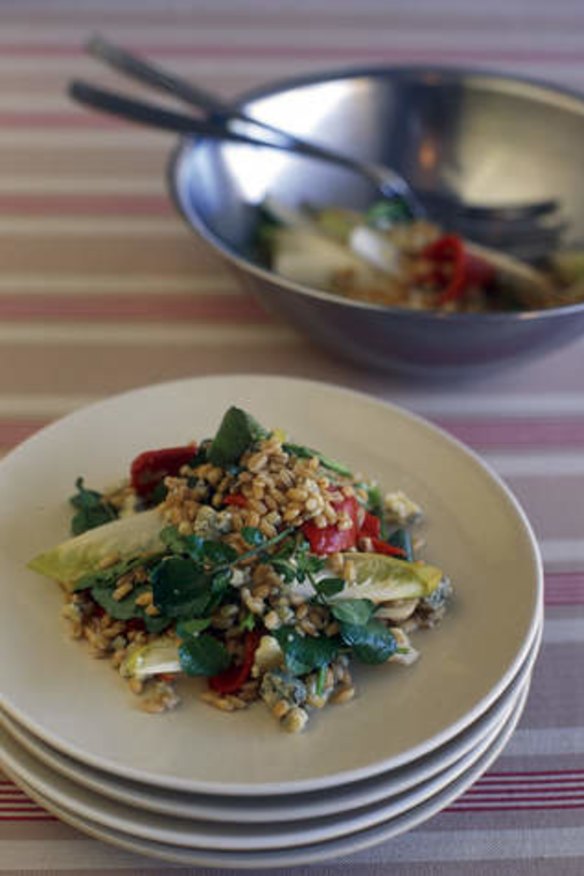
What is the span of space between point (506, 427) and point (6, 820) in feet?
2.06

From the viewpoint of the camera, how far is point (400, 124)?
149cm

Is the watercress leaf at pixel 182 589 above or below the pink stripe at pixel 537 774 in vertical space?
above

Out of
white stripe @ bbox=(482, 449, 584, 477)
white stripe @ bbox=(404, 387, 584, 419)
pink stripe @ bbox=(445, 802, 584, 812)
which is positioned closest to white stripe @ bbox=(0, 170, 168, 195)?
white stripe @ bbox=(404, 387, 584, 419)

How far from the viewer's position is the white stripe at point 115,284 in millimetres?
1299

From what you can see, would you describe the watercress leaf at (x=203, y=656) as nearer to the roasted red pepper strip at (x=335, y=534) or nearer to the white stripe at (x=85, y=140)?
the roasted red pepper strip at (x=335, y=534)

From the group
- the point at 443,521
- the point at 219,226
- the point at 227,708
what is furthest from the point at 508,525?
the point at 219,226

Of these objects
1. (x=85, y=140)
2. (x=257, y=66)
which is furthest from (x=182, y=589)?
(x=257, y=66)

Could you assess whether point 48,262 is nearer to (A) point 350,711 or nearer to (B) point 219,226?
(B) point 219,226

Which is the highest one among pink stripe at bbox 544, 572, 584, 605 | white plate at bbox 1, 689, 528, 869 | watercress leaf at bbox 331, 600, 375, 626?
watercress leaf at bbox 331, 600, 375, 626

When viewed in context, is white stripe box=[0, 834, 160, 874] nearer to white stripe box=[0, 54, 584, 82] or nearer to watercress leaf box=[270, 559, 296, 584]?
watercress leaf box=[270, 559, 296, 584]

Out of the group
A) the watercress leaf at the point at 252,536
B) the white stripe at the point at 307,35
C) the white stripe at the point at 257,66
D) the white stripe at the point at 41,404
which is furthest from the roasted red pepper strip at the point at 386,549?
the white stripe at the point at 307,35

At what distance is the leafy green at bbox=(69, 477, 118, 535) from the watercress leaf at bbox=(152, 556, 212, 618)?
0.12 metres

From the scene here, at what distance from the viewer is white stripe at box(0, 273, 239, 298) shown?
1299 mm

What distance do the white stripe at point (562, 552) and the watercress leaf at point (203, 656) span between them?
14.6 inches
